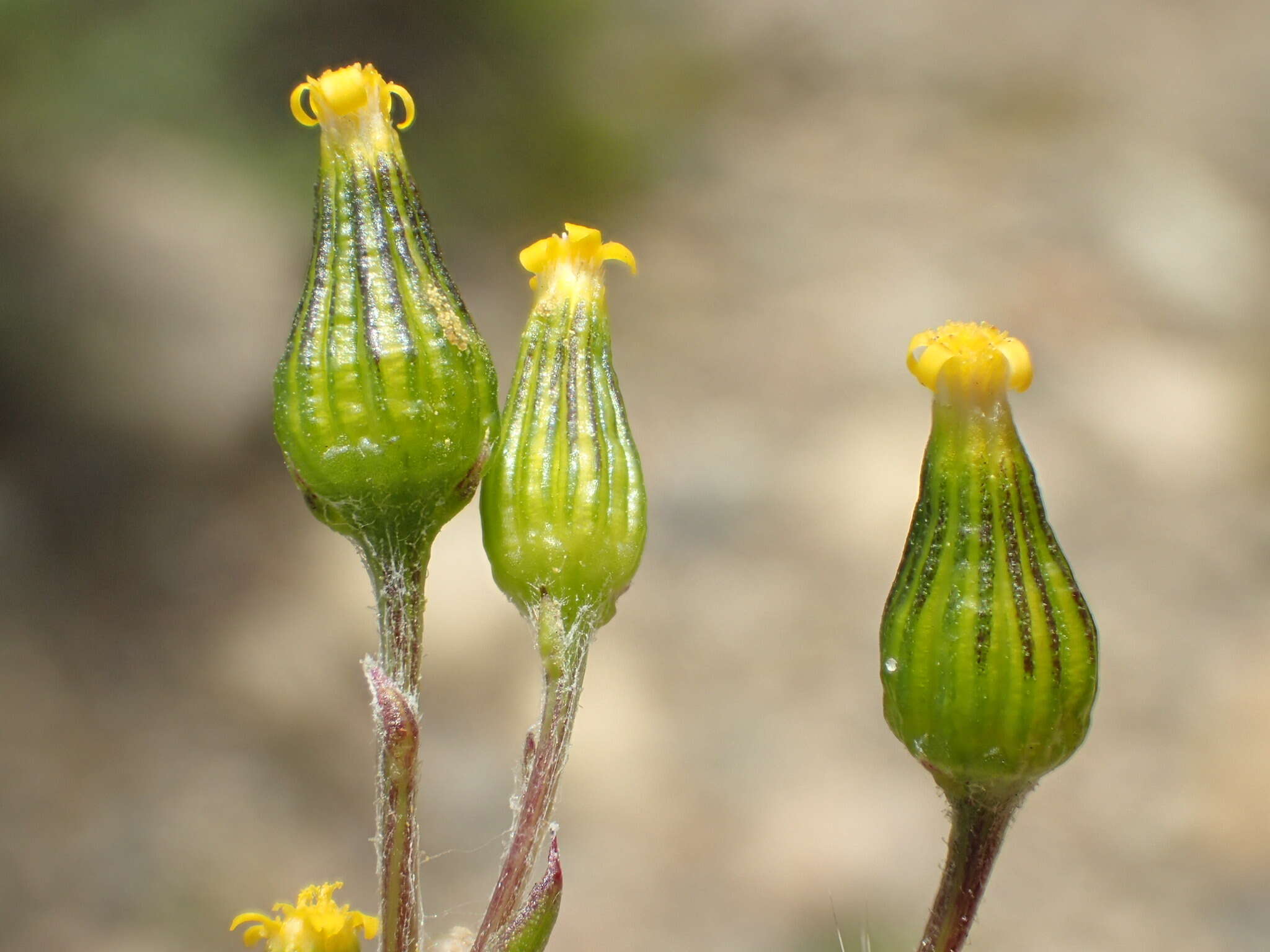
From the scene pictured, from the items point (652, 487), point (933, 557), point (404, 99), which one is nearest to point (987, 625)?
point (933, 557)

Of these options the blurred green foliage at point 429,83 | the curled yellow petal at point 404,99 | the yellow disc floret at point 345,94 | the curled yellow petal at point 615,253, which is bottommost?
the curled yellow petal at point 615,253

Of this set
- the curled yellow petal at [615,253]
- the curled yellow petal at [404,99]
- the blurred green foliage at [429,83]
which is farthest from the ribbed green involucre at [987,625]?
the blurred green foliage at [429,83]

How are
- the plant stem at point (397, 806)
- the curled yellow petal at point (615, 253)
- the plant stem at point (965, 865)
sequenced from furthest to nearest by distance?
1. the curled yellow petal at point (615, 253)
2. the plant stem at point (965, 865)
3. the plant stem at point (397, 806)

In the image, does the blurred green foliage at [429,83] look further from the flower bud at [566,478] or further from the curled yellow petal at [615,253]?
the flower bud at [566,478]

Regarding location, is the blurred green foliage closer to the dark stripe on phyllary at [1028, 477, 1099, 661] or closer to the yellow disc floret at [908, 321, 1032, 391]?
Result: the yellow disc floret at [908, 321, 1032, 391]

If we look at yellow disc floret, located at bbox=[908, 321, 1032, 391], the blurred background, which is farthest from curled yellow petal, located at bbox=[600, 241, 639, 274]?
the blurred background

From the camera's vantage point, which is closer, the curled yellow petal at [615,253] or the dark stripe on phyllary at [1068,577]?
the dark stripe on phyllary at [1068,577]

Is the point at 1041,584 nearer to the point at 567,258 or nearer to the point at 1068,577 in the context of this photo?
the point at 1068,577
